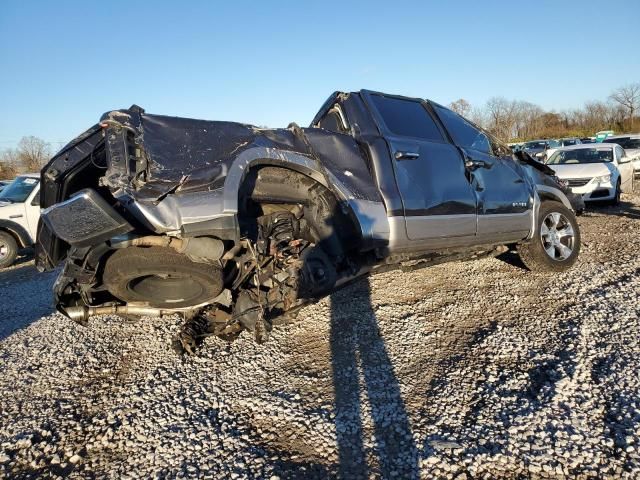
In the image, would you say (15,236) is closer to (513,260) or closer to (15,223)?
(15,223)

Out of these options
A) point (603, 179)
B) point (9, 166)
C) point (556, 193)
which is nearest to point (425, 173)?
point (556, 193)

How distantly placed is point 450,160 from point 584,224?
522 cm

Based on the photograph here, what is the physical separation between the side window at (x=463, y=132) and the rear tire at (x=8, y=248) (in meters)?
8.89

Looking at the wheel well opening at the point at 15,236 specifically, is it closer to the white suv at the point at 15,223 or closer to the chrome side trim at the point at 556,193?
the white suv at the point at 15,223

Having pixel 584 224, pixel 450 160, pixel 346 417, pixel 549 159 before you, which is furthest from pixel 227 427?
pixel 549 159

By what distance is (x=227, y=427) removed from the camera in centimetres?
248

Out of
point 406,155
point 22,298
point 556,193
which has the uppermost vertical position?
point 406,155

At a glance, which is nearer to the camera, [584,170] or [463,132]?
[463,132]

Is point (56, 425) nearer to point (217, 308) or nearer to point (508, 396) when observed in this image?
point (217, 308)

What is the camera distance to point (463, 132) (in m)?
4.26

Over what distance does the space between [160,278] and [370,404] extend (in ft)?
5.38

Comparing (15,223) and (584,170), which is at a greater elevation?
(15,223)

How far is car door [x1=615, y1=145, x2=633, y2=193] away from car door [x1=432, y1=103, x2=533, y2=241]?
7.73 m

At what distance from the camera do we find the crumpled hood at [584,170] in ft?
31.4
